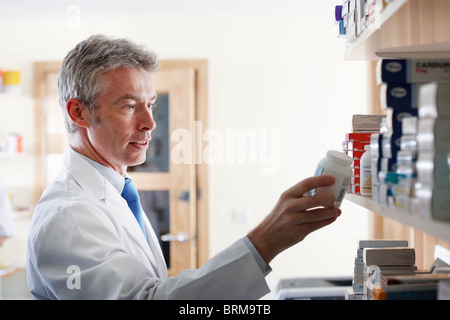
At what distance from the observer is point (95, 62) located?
1118 mm

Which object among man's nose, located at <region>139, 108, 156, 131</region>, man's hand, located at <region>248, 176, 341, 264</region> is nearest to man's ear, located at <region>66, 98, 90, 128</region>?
man's nose, located at <region>139, 108, 156, 131</region>

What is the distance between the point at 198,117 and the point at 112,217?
7.11 feet

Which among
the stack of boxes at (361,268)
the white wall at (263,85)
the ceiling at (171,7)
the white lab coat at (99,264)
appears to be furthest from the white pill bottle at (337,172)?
the white wall at (263,85)

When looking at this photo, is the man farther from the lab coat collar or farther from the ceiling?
the ceiling

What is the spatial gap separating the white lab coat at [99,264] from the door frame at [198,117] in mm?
2105

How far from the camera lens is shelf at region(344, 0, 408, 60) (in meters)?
0.73

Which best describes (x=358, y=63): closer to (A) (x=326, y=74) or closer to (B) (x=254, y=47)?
(A) (x=326, y=74)

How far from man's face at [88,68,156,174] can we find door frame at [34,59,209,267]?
6.25 feet

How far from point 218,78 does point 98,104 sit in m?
2.05

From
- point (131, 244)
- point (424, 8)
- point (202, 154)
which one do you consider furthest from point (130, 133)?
point (202, 154)

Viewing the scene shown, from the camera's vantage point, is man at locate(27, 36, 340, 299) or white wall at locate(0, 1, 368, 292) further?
white wall at locate(0, 1, 368, 292)

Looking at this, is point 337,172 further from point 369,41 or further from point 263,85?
point 263,85

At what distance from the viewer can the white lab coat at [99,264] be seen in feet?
2.56

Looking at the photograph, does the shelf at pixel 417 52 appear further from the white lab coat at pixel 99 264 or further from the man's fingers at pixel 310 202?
the white lab coat at pixel 99 264
